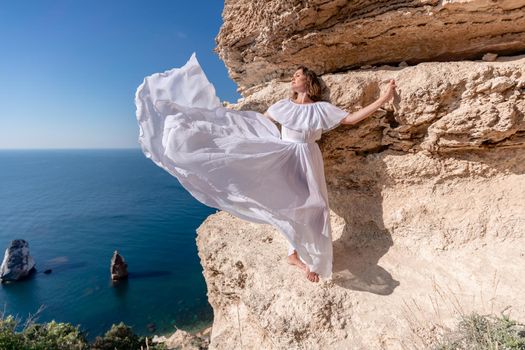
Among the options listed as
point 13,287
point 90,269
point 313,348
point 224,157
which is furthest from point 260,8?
point 13,287

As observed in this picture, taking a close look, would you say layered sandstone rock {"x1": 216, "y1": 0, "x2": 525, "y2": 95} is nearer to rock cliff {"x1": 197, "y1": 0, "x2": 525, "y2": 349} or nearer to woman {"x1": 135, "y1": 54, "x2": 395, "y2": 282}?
rock cliff {"x1": 197, "y1": 0, "x2": 525, "y2": 349}

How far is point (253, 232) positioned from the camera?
Result: 4.80 m

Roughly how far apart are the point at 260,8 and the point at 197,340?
15.2 metres

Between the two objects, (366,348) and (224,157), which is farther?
(224,157)

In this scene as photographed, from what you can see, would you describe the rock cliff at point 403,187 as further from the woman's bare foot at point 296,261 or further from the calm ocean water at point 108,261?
the calm ocean water at point 108,261

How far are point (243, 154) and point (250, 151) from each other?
4.4 inches

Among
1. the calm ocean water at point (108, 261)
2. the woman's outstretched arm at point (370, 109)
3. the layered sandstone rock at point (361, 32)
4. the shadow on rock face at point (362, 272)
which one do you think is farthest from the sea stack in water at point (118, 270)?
the woman's outstretched arm at point (370, 109)

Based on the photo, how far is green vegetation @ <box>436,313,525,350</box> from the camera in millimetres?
2189

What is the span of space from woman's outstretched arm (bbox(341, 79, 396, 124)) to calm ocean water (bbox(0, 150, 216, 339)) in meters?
20.9

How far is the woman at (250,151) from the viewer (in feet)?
10.9

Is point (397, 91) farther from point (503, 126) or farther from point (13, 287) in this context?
point (13, 287)

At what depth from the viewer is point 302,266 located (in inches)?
146

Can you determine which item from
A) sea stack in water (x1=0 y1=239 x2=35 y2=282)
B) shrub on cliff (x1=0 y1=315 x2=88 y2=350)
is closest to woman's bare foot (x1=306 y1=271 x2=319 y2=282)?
shrub on cliff (x1=0 y1=315 x2=88 y2=350)

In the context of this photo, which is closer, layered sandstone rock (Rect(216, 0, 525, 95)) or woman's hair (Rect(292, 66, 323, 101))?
layered sandstone rock (Rect(216, 0, 525, 95))
